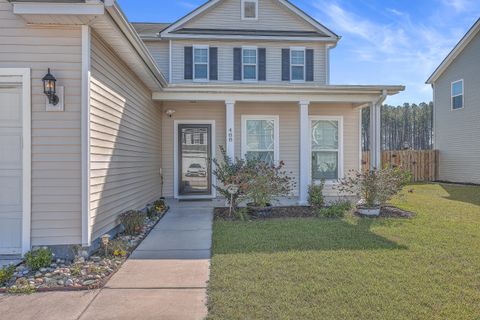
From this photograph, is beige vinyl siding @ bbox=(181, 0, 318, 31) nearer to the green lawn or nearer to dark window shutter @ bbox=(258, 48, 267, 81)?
dark window shutter @ bbox=(258, 48, 267, 81)

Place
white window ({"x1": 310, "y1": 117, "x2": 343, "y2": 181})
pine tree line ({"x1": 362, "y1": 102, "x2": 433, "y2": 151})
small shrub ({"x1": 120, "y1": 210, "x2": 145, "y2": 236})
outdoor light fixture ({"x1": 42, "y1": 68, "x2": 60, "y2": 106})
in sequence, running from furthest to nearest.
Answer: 1. pine tree line ({"x1": 362, "y1": 102, "x2": 433, "y2": 151})
2. white window ({"x1": 310, "y1": 117, "x2": 343, "y2": 181})
3. small shrub ({"x1": 120, "y1": 210, "x2": 145, "y2": 236})
4. outdoor light fixture ({"x1": 42, "y1": 68, "x2": 60, "y2": 106})

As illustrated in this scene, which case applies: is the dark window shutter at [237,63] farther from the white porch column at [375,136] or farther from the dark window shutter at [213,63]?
the white porch column at [375,136]

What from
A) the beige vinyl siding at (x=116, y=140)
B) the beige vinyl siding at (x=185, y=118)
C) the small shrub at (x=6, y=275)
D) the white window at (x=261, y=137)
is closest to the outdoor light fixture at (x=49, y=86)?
the beige vinyl siding at (x=116, y=140)

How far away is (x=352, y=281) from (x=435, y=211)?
17.0 ft

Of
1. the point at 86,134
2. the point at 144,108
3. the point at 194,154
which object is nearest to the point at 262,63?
the point at 194,154

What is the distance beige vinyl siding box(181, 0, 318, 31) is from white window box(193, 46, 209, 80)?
0.86 m

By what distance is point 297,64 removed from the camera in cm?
1113

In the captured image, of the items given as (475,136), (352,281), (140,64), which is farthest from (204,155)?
(475,136)

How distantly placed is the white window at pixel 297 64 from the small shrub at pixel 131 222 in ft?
24.9

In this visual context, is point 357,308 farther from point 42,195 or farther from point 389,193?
point 389,193

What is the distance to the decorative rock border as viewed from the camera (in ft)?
10.8

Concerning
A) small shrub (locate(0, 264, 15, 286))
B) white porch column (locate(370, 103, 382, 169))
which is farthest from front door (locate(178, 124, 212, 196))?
small shrub (locate(0, 264, 15, 286))

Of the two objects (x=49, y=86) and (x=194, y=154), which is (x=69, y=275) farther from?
(x=194, y=154)

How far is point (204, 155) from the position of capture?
9.30m
